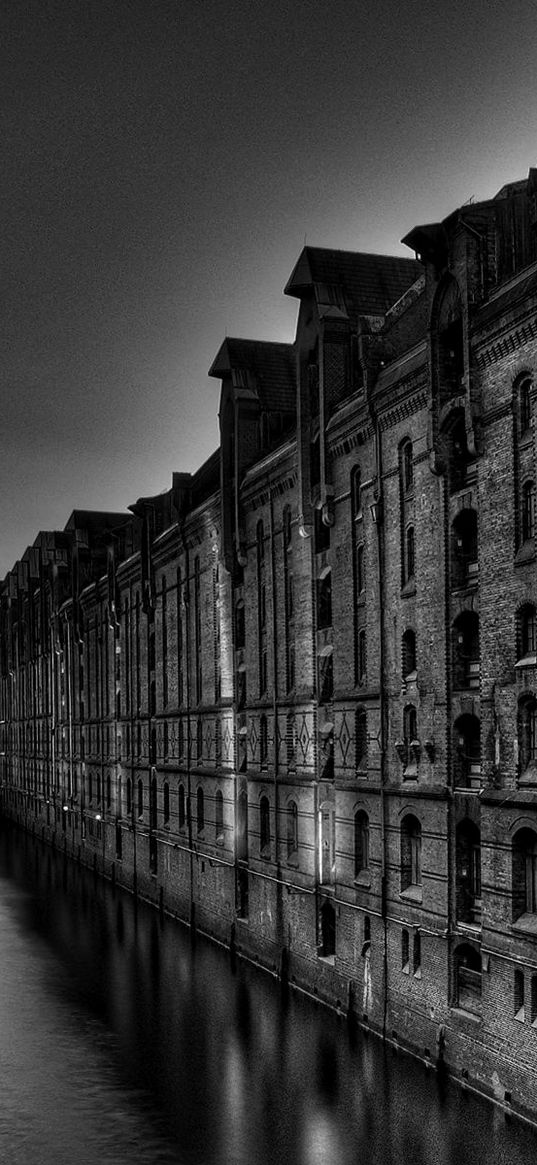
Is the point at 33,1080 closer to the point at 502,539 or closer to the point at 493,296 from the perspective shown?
the point at 502,539

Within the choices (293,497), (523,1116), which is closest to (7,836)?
(293,497)

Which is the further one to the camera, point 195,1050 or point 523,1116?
point 195,1050

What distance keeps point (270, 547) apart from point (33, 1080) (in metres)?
16.8

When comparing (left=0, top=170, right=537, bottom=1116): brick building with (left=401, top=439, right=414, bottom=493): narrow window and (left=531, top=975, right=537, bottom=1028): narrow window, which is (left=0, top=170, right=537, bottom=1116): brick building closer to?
(left=401, top=439, right=414, bottom=493): narrow window

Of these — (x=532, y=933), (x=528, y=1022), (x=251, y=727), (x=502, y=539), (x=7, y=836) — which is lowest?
(x=7, y=836)

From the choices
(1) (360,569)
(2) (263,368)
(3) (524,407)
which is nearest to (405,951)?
(1) (360,569)

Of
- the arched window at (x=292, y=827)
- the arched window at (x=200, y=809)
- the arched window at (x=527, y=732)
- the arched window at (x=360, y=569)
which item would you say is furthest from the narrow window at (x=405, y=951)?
the arched window at (x=200, y=809)

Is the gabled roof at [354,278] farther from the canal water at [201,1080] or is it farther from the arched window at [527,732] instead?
the canal water at [201,1080]

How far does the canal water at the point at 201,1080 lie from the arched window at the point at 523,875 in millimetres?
3730

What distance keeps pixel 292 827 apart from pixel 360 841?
4922mm

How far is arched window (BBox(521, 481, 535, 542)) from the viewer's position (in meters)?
22.7

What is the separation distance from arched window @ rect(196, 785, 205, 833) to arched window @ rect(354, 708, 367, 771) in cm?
1528

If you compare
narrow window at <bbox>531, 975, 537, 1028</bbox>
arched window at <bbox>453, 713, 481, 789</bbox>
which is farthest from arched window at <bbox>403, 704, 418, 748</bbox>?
narrow window at <bbox>531, 975, 537, 1028</bbox>

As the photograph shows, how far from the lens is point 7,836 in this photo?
288 feet
